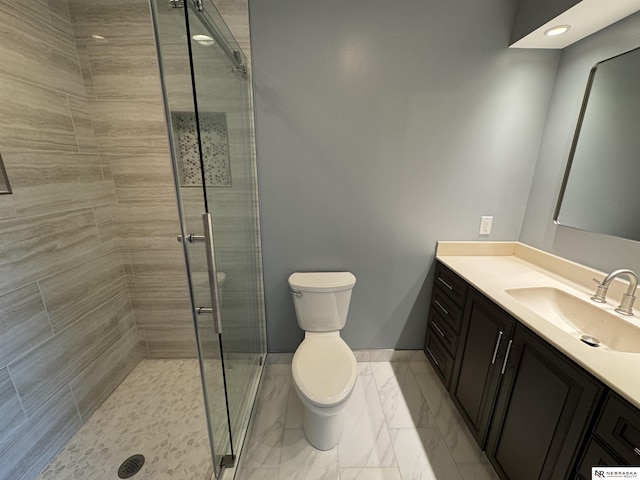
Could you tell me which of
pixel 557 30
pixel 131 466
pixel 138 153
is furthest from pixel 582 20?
pixel 131 466

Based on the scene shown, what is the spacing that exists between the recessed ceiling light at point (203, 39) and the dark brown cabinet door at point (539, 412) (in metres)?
1.69

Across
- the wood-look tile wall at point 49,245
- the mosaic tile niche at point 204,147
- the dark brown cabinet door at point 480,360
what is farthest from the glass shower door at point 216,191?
the dark brown cabinet door at point 480,360

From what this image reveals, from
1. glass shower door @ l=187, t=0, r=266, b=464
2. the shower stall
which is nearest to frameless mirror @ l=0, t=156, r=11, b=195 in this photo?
the shower stall

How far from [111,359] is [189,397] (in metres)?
0.60

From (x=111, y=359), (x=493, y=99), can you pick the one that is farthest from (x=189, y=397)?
(x=493, y=99)

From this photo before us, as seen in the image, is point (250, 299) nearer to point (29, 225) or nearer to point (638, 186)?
point (29, 225)

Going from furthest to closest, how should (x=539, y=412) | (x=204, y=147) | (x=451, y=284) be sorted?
1. (x=451, y=284)
2. (x=539, y=412)
3. (x=204, y=147)

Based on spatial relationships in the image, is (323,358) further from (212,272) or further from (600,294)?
(600,294)

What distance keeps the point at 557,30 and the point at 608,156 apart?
0.74 metres

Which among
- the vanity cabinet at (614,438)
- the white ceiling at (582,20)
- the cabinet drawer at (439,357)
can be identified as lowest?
the cabinet drawer at (439,357)

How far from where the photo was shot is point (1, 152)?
3.72 ft

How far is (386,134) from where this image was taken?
67.1 inches

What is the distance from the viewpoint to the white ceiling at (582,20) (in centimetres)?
117

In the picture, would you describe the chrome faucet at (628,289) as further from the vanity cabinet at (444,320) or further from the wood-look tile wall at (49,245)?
the wood-look tile wall at (49,245)
